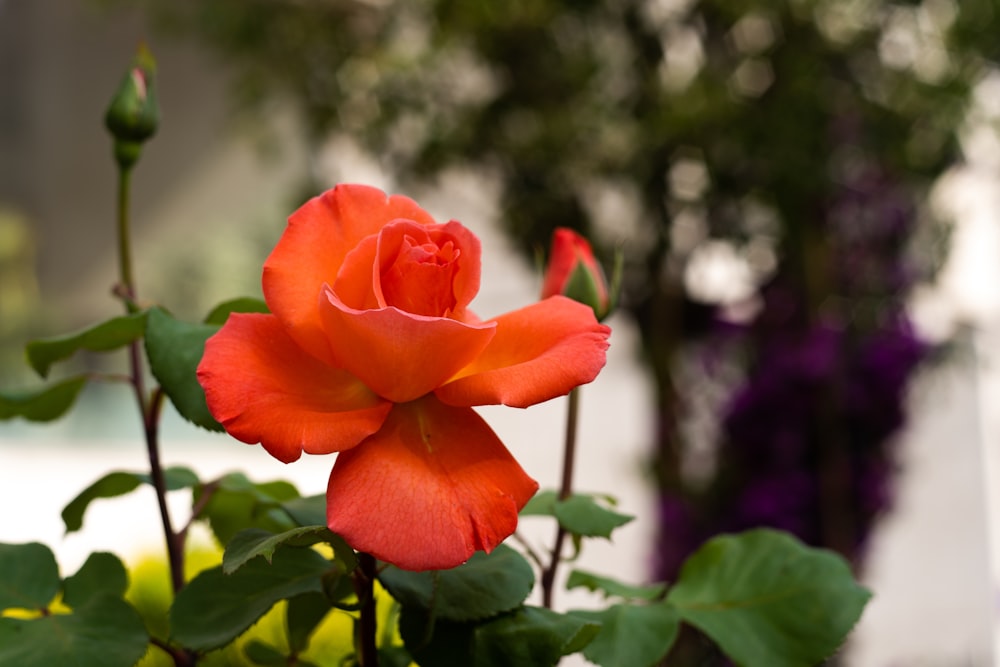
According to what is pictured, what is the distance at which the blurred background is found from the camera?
4.42 ft

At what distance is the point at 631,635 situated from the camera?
9.5 inches

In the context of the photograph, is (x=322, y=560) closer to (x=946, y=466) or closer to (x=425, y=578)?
(x=425, y=578)

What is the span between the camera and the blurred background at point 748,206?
1.35 m

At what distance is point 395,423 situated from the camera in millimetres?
183

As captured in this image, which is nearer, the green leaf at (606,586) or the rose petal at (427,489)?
the rose petal at (427,489)

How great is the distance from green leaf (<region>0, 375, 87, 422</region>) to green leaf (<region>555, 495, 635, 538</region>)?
0.13 metres

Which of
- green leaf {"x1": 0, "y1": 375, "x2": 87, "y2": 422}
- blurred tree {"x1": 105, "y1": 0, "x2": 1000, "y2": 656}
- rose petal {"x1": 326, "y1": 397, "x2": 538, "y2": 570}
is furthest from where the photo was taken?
blurred tree {"x1": 105, "y1": 0, "x2": 1000, "y2": 656}

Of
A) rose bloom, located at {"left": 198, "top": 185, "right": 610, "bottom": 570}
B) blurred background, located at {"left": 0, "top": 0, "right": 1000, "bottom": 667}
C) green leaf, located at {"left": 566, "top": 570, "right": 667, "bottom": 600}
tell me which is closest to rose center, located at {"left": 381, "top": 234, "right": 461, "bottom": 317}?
rose bloom, located at {"left": 198, "top": 185, "right": 610, "bottom": 570}

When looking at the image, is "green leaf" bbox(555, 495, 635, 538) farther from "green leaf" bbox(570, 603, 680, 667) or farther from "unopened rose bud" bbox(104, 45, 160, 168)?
"unopened rose bud" bbox(104, 45, 160, 168)

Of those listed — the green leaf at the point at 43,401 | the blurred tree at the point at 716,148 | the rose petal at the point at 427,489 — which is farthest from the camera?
the blurred tree at the point at 716,148

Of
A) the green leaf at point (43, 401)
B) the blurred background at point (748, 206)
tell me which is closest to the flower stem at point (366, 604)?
the green leaf at point (43, 401)

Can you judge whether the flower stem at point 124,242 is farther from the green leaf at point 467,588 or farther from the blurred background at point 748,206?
the blurred background at point 748,206

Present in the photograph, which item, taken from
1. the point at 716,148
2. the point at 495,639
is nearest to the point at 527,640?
the point at 495,639

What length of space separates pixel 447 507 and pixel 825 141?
1.34 m
